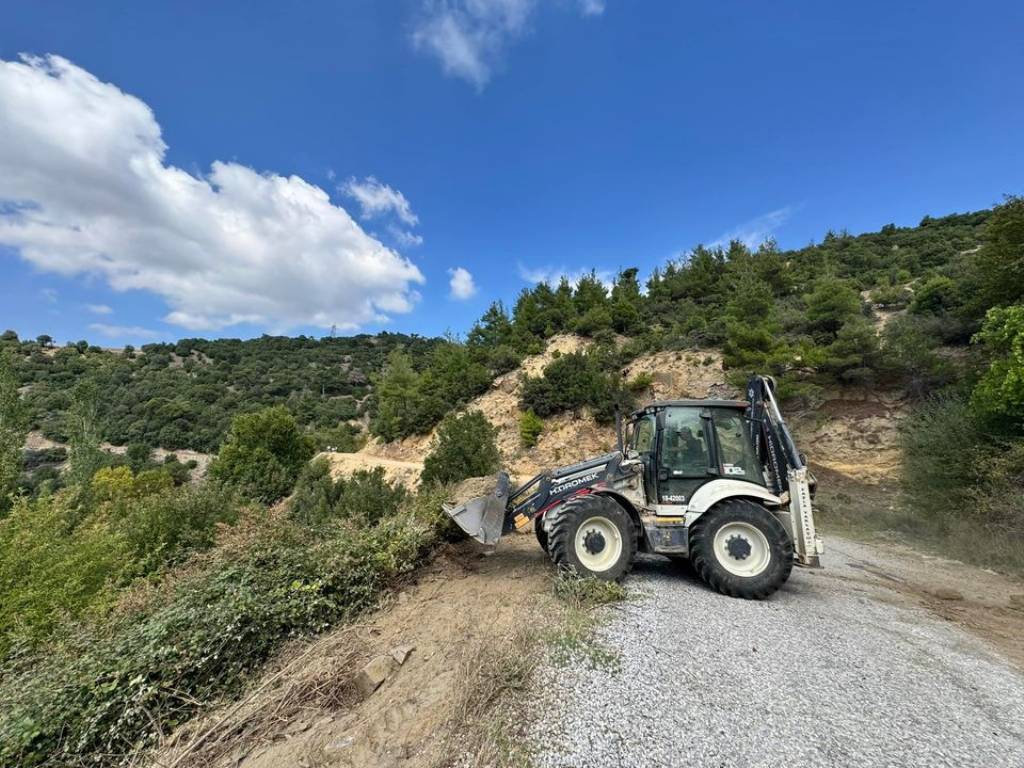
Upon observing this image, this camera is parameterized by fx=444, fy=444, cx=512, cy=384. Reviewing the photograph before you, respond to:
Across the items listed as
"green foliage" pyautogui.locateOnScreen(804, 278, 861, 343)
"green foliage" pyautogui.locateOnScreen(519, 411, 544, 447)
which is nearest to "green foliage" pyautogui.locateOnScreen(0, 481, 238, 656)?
"green foliage" pyautogui.locateOnScreen(519, 411, 544, 447)

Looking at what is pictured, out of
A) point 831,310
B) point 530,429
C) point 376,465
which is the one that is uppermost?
point 831,310

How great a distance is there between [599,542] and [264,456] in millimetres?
27704

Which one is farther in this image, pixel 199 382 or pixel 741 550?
pixel 199 382

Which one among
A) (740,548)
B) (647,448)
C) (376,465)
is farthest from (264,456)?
(740,548)

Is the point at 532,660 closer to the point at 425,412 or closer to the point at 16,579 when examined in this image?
the point at 16,579

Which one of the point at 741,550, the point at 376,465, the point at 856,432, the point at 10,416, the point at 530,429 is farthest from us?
the point at 376,465

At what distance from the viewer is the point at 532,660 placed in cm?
326

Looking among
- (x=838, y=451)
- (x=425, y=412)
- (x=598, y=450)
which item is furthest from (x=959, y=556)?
(x=425, y=412)

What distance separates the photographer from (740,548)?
17.3ft

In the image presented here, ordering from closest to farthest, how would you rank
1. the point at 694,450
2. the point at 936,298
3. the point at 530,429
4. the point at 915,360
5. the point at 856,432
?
the point at 694,450 < the point at 915,360 < the point at 856,432 < the point at 936,298 < the point at 530,429

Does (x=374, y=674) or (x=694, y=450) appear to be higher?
(x=694, y=450)

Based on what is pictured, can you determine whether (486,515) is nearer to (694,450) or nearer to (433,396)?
(694,450)

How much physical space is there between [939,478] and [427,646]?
41.3 feet

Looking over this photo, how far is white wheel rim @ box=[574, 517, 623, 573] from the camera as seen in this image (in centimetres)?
534
